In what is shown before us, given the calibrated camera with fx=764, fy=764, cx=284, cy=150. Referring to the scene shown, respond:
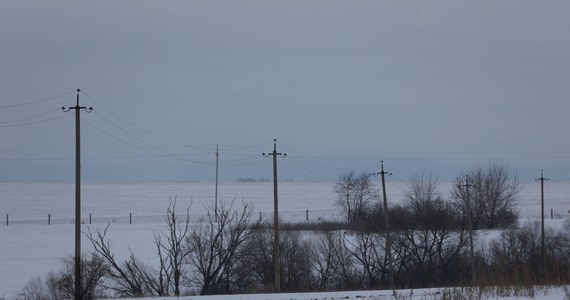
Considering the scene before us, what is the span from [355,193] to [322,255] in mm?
25903

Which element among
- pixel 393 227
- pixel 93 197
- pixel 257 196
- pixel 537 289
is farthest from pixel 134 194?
pixel 537 289

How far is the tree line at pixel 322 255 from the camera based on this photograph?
121ft

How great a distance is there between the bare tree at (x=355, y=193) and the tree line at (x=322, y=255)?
5.93m

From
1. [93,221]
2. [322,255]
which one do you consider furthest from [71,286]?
[93,221]

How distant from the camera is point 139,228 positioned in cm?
5816

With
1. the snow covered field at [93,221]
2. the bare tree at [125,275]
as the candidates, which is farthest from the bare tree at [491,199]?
the bare tree at [125,275]

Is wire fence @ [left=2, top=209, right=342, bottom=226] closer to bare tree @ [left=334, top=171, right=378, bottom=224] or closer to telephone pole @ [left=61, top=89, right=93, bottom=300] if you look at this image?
bare tree @ [left=334, top=171, right=378, bottom=224]

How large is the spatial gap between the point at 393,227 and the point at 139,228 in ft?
64.7

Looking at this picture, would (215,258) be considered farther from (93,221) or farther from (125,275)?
(93,221)

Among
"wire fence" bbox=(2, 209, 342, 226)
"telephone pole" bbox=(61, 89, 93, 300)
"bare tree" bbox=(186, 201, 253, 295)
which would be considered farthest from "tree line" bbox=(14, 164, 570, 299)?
"wire fence" bbox=(2, 209, 342, 226)

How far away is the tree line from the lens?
37.0 meters

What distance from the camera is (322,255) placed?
1806 inches

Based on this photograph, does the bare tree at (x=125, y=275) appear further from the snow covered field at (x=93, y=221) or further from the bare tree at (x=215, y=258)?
the snow covered field at (x=93, y=221)

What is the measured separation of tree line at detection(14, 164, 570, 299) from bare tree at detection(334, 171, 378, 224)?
593 centimetres
